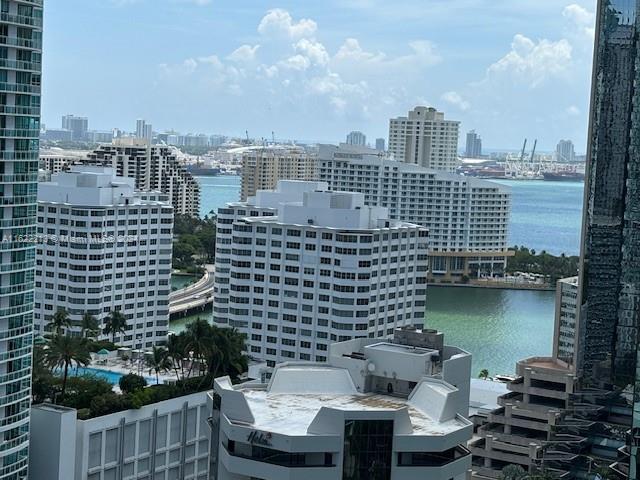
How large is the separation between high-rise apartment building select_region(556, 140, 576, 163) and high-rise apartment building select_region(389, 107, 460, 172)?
59.8 meters

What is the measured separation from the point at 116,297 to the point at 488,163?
7557 centimetres

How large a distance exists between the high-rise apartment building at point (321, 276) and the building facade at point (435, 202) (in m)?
16.1

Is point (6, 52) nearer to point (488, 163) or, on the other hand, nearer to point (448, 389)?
point (448, 389)

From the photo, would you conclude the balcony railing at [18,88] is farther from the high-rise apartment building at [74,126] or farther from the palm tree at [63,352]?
the high-rise apartment building at [74,126]

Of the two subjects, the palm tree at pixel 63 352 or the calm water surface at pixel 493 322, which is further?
the calm water surface at pixel 493 322

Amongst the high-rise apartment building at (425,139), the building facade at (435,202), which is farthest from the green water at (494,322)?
the high-rise apartment building at (425,139)

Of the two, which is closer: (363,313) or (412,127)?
(363,313)

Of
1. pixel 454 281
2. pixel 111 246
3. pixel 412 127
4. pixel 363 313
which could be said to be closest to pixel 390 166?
pixel 454 281

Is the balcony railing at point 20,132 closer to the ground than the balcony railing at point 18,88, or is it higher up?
closer to the ground

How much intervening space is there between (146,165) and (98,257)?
59.1 feet

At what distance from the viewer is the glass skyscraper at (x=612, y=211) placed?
11.5 m

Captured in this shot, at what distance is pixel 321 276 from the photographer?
14.1 meters

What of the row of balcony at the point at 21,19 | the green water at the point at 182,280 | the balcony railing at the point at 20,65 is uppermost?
the row of balcony at the point at 21,19

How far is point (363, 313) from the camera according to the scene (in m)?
13.9
